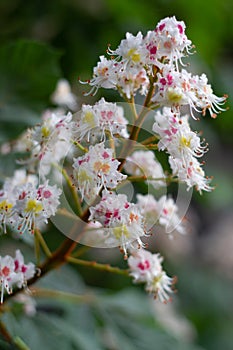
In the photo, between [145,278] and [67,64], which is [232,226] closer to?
[67,64]

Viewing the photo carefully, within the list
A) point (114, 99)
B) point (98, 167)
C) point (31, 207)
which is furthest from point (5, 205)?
point (114, 99)

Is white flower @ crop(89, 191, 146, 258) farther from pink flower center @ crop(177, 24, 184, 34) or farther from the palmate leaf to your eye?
the palmate leaf

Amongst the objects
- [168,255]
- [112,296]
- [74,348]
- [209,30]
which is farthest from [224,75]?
[74,348]

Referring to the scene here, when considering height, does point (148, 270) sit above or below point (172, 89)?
below

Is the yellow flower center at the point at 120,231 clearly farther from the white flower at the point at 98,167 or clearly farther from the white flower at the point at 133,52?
the white flower at the point at 133,52

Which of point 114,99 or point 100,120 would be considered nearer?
point 100,120

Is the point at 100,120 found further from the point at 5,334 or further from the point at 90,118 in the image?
the point at 5,334

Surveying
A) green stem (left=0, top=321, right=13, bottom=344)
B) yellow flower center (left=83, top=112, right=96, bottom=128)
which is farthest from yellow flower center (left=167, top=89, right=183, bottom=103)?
green stem (left=0, top=321, right=13, bottom=344)
